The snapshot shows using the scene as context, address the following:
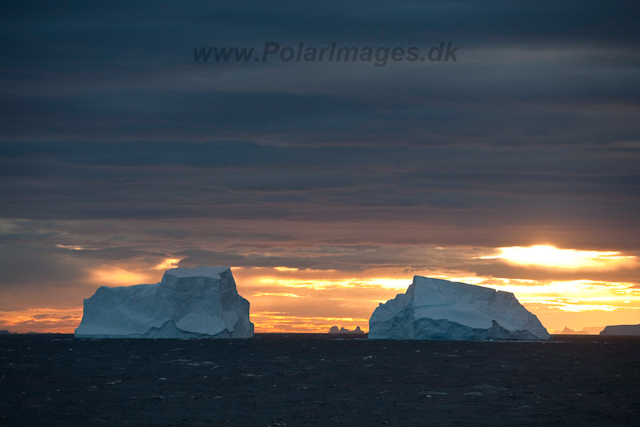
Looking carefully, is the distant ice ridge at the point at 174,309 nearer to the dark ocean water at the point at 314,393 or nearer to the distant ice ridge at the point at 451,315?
the distant ice ridge at the point at 451,315

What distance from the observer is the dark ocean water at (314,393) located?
97.5 ft

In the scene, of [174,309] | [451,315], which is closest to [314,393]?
[451,315]

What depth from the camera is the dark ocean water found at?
97.5 feet

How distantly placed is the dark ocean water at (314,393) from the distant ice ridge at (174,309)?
29.0 m

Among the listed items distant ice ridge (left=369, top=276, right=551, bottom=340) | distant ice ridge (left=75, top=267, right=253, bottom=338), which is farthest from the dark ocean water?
distant ice ridge (left=369, top=276, right=551, bottom=340)

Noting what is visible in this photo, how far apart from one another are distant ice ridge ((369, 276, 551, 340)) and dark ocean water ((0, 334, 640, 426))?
29.7m

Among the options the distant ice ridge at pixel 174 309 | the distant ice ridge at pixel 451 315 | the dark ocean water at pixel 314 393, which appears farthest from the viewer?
the distant ice ridge at pixel 451 315

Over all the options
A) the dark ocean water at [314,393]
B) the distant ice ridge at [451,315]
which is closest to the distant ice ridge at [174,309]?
the distant ice ridge at [451,315]

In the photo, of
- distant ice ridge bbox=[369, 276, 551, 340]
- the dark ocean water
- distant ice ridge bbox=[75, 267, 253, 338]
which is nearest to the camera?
the dark ocean water

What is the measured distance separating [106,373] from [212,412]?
68.2 feet

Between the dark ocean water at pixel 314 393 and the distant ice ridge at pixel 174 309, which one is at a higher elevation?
the distant ice ridge at pixel 174 309

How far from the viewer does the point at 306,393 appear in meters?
38.0

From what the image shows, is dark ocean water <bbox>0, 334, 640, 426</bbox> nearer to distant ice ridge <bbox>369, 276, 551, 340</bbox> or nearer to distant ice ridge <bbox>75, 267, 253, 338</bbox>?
distant ice ridge <bbox>75, 267, 253, 338</bbox>

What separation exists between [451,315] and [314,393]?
5613 centimetres
